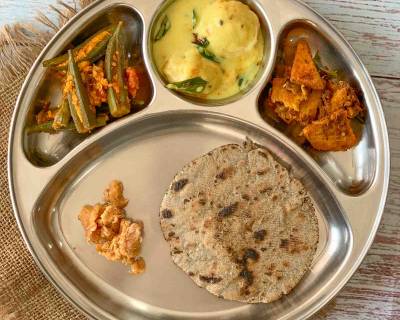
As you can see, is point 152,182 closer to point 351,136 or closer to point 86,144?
point 86,144

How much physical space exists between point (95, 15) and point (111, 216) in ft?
3.33

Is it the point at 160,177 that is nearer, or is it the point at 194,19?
the point at 194,19

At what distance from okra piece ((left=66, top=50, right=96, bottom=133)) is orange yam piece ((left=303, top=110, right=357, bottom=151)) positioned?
1.08 m

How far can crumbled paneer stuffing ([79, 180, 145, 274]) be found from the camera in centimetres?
274

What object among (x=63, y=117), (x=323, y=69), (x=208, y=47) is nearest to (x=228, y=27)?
(x=208, y=47)

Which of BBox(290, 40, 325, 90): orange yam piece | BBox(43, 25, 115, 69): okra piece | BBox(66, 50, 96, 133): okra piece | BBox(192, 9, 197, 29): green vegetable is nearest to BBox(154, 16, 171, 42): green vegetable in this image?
BBox(192, 9, 197, 29): green vegetable

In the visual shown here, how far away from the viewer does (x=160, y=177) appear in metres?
2.86

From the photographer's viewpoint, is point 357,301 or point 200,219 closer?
point 200,219

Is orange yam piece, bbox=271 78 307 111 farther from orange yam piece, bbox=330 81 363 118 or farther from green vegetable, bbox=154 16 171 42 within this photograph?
green vegetable, bbox=154 16 171 42

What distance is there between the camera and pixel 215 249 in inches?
108

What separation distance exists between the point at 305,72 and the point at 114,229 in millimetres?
1242

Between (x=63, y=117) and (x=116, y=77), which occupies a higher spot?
(x=116, y=77)

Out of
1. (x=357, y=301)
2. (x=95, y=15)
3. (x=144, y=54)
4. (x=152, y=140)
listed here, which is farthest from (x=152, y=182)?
(x=357, y=301)

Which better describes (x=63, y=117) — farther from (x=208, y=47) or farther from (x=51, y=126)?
(x=208, y=47)
